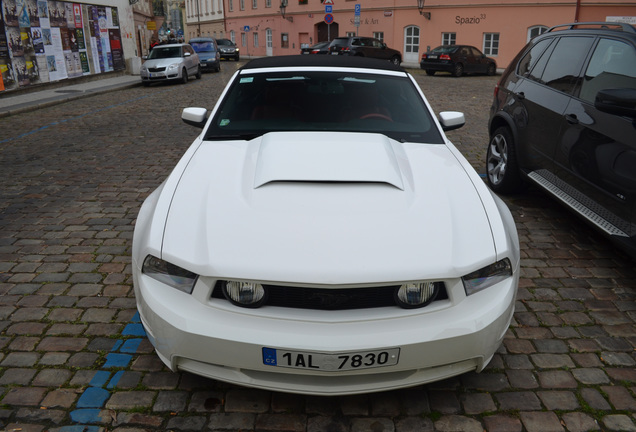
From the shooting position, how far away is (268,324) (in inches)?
91.4

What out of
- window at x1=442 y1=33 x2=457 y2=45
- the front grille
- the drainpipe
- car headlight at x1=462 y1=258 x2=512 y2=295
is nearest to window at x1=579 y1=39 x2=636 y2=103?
car headlight at x1=462 y1=258 x2=512 y2=295

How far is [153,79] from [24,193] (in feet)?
48.1

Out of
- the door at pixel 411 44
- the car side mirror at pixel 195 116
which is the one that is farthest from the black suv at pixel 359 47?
the car side mirror at pixel 195 116

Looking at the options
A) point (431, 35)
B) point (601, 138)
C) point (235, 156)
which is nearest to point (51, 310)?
point (235, 156)

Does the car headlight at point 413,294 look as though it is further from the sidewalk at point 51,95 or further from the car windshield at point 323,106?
the sidewalk at point 51,95

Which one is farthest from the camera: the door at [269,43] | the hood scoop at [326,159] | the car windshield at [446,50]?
the door at [269,43]

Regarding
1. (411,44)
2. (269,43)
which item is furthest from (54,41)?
(269,43)

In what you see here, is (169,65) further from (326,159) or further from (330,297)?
(330,297)

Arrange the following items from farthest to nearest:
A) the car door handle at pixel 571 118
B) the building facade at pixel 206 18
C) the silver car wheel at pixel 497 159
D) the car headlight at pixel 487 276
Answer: the building facade at pixel 206 18 < the silver car wheel at pixel 497 159 < the car door handle at pixel 571 118 < the car headlight at pixel 487 276

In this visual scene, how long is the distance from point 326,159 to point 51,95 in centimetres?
1605

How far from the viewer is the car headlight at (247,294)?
238 centimetres

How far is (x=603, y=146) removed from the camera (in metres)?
4.13

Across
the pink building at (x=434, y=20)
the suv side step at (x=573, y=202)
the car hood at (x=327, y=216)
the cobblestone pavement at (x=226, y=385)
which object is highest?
the pink building at (x=434, y=20)

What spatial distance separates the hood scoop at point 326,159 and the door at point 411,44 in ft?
108
